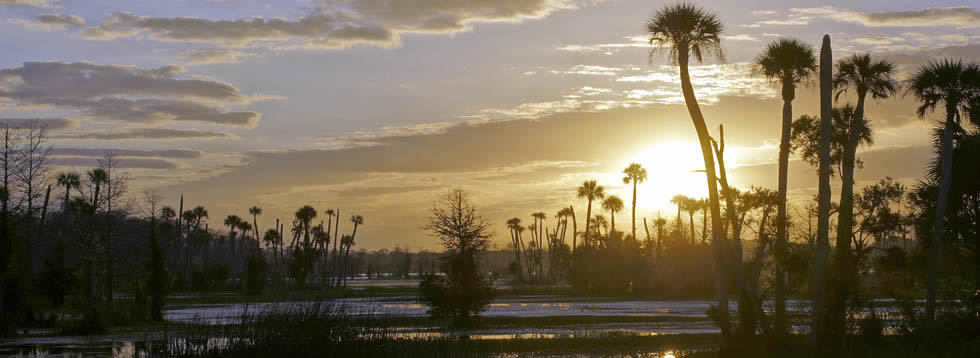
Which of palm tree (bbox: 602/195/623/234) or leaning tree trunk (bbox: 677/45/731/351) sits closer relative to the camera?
leaning tree trunk (bbox: 677/45/731/351)

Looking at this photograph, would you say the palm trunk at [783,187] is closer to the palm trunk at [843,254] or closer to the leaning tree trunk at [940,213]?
the palm trunk at [843,254]

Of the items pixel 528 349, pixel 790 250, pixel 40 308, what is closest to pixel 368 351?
pixel 528 349

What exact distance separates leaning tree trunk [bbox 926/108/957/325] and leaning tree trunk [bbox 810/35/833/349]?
3858 mm

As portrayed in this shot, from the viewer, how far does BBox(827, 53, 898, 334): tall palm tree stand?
31984mm

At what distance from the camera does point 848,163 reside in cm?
3481

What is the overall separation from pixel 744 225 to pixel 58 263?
50914 millimetres

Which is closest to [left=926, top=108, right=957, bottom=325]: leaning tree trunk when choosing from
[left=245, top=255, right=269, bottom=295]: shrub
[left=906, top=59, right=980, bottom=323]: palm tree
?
[left=906, top=59, right=980, bottom=323]: palm tree

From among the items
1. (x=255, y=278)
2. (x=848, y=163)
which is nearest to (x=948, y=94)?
A: (x=848, y=163)

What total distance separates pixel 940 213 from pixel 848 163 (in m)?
3.59

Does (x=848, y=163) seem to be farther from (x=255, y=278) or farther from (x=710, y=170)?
(x=255, y=278)

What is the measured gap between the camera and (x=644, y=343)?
34969mm

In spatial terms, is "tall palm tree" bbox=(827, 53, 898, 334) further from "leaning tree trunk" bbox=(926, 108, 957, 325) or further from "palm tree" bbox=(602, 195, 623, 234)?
"palm tree" bbox=(602, 195, 623, 234)

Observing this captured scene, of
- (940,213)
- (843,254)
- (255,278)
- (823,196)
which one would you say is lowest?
(255,278)

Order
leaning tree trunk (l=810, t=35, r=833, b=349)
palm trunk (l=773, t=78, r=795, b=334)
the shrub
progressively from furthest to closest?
1. the shrub
2. palm trunk (l=773, t=78, r=795, b=334)
3. leaning tree trunk (l=810, t=35, r=833, b=349)
